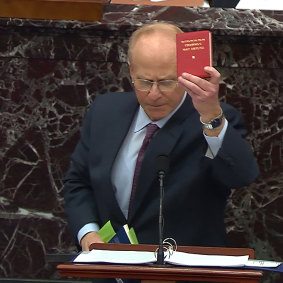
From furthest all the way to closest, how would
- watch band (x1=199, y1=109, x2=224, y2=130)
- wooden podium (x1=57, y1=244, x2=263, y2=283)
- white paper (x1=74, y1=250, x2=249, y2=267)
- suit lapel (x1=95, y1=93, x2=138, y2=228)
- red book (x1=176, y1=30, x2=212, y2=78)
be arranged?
1. suit lapel (x1=95, y1=93, x2=138, y2=228)
2. watch band (x1=199, y1=109, x2=224, y2=130)
3. red book (x1=176, y1=30, x2=212, y2=78)
4. white paper (x1=74, y1=250, x2=249, y2=267)
5. wooden podium (x1=57, y1=244, x2=263, y2=283)

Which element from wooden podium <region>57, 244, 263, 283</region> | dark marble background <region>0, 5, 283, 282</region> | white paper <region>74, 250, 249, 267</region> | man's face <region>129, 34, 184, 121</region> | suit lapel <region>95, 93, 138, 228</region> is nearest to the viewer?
wooden podium <region>57, 244, 263, 283</region>

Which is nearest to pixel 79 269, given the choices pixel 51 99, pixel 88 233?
pixel 88 233

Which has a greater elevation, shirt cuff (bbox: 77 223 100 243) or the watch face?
the watch face

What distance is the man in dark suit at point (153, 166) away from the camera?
2811 millimetres

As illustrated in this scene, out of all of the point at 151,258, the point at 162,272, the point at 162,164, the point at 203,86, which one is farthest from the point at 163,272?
the point at 203,86

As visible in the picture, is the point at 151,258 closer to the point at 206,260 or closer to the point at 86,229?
the point at 206,260

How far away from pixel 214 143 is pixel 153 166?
0.28 m

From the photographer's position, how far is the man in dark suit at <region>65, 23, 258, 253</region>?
2.81m

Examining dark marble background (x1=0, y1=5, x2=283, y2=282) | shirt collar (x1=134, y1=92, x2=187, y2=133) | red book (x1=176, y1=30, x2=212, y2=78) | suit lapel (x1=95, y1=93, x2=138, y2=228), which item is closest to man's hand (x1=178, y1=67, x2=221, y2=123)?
red book (x1=176, y1=30, x2=212, y2=78)

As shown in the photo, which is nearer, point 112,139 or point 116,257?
point 116,257

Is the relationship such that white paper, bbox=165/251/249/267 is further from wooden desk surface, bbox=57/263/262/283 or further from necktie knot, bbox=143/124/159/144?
necktie knot, bbox=143/124/159/144

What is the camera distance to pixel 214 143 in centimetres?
268

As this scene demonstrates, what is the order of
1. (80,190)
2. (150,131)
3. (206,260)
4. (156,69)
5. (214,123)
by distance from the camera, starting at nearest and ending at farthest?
(206,260) < (214,123) < (156,69) < (150,131) < (80,190)

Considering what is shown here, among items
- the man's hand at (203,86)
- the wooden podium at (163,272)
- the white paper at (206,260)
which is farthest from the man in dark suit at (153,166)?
the wooden podium at (163,272)
